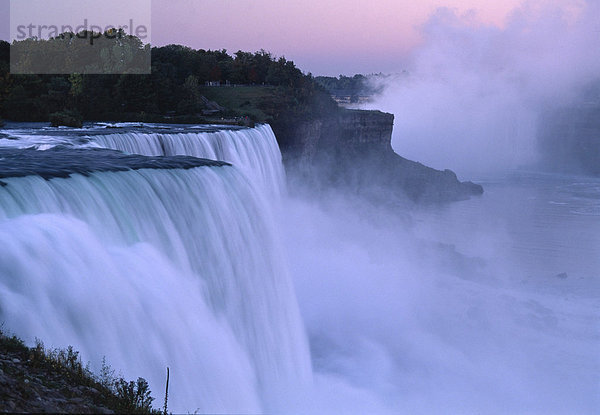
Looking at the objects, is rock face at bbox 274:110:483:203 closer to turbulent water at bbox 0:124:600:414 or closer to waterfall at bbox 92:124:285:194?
waterfall at bbox 92:124:285:194

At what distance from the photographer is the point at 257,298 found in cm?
1594

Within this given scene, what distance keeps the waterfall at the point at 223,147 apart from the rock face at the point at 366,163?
1692 cm

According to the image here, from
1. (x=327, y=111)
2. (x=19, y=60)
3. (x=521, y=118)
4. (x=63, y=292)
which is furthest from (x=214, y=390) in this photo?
(x=521, y=118)

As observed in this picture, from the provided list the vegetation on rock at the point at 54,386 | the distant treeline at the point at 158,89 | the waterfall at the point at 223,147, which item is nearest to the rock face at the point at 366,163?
the distant treeline at the point at 158,89

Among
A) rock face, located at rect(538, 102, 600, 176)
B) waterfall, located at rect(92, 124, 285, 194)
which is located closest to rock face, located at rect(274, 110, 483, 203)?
waterfall, located at rect(92, 124, 285, 194)

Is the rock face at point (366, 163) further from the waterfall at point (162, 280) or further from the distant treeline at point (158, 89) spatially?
the waterfall at point (162, 280)

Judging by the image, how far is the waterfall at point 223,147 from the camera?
25.8m

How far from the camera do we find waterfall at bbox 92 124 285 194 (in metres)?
25.8

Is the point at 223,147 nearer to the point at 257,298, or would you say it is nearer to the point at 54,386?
the point at 257,298

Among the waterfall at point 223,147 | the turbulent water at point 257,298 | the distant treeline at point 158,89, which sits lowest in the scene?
the turbulent water at point 257,298

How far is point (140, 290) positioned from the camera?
34.6 feet

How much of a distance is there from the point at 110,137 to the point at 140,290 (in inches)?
610

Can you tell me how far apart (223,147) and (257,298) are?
15731 mm

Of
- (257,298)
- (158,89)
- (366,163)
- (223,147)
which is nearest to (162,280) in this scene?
(257,298)
